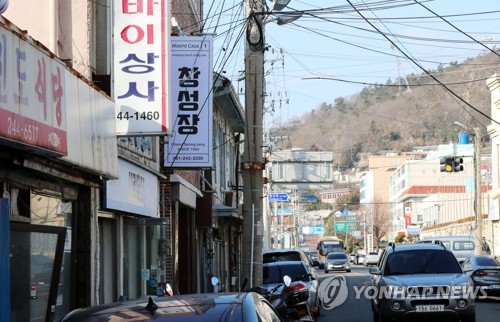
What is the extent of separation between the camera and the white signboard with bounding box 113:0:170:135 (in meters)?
12.6

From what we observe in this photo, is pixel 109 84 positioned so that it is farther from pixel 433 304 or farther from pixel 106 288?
pixel 433 304

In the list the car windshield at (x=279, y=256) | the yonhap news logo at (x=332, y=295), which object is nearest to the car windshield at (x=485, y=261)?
the yonhap news logo at (x=332, y=295)

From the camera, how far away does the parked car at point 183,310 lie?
5.67m

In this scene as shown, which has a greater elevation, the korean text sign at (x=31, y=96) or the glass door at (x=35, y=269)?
the korean text sign at (x=31, y=96)

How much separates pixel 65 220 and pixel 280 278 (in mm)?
7988

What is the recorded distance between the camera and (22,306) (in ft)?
33.4

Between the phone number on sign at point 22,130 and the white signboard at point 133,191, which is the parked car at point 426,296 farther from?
the phone number on sign at point 22,130

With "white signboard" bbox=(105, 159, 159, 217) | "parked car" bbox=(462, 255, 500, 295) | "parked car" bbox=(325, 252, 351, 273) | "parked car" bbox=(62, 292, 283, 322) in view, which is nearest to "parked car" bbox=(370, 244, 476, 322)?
"white signboard" bbox=(105, 159, 159, 217)

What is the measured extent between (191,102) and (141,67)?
14.9 feet

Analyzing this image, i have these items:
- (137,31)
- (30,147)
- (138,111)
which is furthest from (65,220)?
(30,147)

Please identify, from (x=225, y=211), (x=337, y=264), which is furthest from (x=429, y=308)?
(x=337, y=264)

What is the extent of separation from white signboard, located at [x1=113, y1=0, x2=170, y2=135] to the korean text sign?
299 centimetres

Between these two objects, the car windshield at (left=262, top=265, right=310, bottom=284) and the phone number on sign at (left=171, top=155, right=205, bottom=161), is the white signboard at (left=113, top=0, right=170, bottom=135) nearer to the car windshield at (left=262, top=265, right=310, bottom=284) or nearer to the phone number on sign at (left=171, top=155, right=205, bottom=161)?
the phone number on sign at (left=171, top=155, right=205, bottom=161)

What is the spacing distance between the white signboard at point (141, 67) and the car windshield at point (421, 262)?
6584 mm
